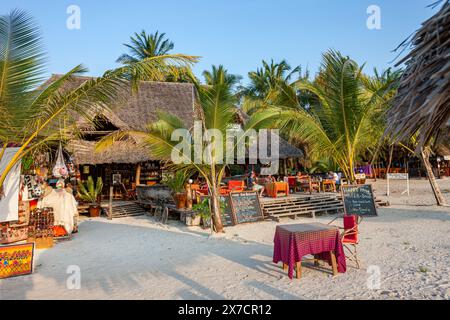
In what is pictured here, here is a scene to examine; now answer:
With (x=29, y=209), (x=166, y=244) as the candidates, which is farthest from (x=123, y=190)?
(x=166, y=244)

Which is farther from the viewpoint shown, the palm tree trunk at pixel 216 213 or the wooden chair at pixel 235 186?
the wooden chair at pixel 235 186

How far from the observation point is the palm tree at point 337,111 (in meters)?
9.88

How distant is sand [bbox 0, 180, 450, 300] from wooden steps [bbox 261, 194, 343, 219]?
5.75 ft

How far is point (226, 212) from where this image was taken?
10.2 m

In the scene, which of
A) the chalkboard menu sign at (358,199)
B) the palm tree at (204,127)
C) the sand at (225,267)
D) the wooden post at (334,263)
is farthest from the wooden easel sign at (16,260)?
the chalkboard menu sign at (358,199)

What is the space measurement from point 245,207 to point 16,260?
645 cm

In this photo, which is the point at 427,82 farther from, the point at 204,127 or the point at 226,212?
the point at 226,212

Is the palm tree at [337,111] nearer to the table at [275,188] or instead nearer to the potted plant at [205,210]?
the table at [275,188]

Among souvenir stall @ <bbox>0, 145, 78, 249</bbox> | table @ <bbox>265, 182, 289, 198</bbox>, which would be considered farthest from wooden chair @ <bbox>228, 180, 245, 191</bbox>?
souvenir stall @ <bbox>0, 145, 78, 249</bbox>

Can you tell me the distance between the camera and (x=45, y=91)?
17.2ft

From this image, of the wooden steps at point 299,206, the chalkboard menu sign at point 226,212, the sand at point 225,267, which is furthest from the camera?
the wooden steps at point 299,206

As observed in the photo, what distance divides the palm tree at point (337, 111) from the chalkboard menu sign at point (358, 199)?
472mm

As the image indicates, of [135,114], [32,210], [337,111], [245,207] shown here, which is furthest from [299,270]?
[135,114]
